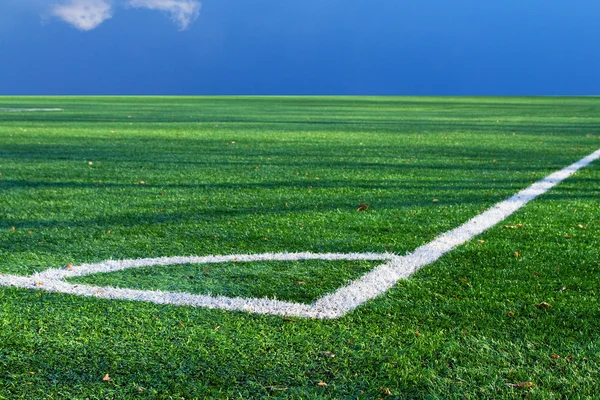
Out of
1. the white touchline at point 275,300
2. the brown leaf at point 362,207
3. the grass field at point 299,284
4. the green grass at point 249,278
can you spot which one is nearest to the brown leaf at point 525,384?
the grass field at point 299,284

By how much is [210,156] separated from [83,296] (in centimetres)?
603

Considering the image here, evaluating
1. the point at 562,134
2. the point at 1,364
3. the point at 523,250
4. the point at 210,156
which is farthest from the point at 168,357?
the point at 562,134

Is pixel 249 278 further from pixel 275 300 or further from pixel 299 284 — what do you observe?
pixel 275 300

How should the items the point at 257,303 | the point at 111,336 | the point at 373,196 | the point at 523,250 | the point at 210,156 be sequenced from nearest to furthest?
the point at 111,336 < the point at 257,303 < the point at 523,250 < the point at 373,196 < the point at 210,156

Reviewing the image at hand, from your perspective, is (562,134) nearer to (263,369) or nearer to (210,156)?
(210,156)

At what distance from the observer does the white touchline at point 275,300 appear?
2.86 meters

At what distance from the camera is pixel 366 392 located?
2.12 metres

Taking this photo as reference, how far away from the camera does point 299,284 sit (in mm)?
3176

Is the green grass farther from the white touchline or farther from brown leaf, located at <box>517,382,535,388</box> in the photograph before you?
brown leaf, located at <box>517,382,535,388</box>

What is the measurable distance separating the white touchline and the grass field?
0.07m

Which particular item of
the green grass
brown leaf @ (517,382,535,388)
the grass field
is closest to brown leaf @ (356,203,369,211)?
the grass field

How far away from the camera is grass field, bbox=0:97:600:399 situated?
222cm

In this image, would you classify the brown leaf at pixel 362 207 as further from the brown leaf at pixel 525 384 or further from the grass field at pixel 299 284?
the brown leaf at pixel 525 384

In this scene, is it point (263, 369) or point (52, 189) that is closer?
point (263, 369)
